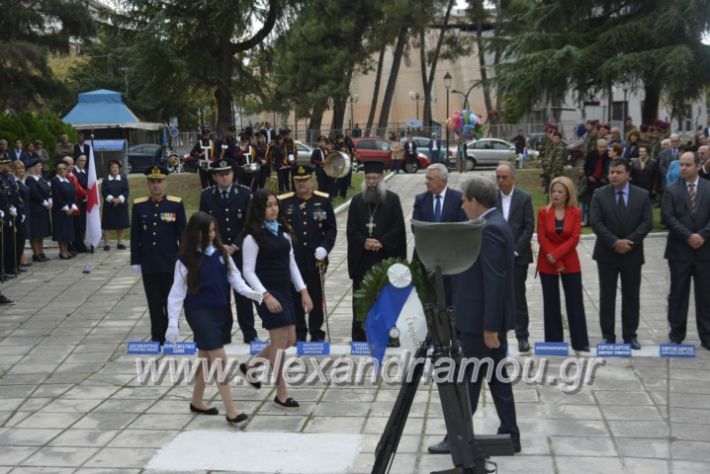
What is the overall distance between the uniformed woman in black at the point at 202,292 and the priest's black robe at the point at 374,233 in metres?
2.77

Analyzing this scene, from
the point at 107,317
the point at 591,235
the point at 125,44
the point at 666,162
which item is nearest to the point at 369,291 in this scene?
the point at 107,317

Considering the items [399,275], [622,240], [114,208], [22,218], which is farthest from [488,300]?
[114,208]

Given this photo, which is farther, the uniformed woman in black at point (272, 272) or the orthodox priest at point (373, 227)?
the orthodox priest at point (373, 227)

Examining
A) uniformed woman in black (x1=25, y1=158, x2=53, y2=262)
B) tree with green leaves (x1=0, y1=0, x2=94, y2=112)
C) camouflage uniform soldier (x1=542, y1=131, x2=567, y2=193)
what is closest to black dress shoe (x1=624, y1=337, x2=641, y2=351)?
uniformed woman in black (x1=25, y1=158, x2=53, y2=262)

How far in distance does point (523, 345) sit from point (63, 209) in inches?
396

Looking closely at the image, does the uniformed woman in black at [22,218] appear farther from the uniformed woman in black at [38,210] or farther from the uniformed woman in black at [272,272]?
the uniformed woman in black at [272,272]

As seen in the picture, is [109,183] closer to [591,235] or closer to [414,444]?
[591,235]

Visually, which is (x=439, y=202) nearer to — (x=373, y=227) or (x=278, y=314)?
(x=373, y=227)

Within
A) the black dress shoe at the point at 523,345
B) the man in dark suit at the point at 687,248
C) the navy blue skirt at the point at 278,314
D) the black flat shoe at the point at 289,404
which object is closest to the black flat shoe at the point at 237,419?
the black flat shoe at the point at 289,404

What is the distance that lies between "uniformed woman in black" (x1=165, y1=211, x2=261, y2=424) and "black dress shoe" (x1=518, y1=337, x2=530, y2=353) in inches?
129

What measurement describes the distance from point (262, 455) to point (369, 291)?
1804 mm

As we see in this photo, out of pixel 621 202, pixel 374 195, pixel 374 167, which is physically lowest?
pixel 621 202

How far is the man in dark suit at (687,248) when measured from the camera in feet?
32.1

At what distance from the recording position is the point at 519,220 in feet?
31.7
